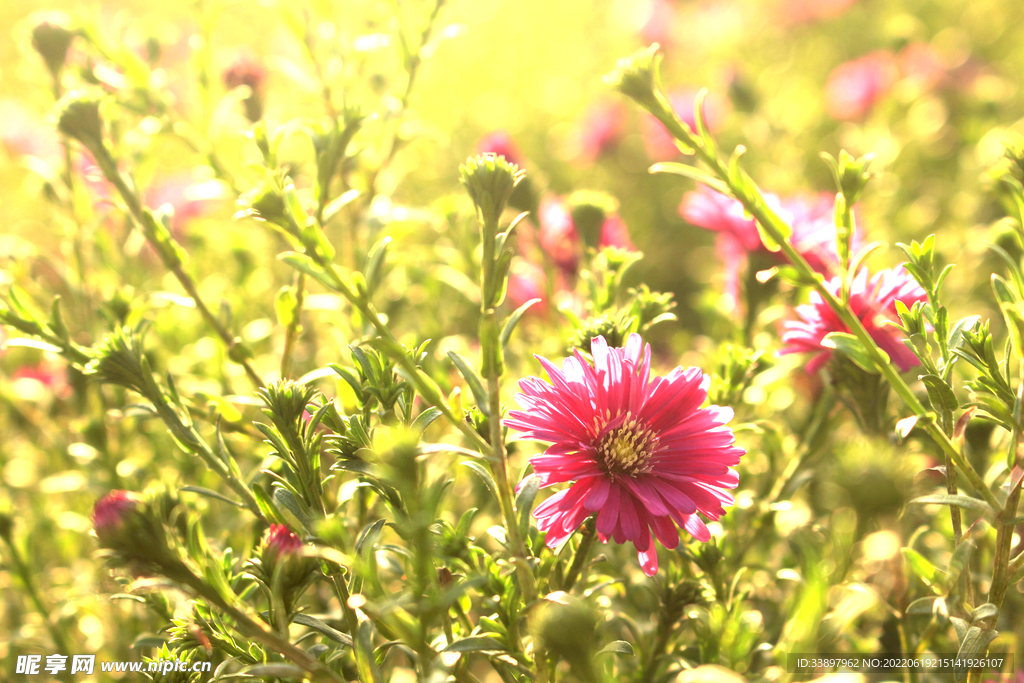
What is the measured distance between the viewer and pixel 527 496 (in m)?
0.61

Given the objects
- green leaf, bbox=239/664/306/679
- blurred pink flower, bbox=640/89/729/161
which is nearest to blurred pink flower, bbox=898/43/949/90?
blurred pink flower, bbox=640/89/729/161

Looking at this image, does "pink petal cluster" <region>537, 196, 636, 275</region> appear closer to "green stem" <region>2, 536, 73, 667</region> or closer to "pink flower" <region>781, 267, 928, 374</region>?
"pink flower" <region>781, 267, 928, 374</region>

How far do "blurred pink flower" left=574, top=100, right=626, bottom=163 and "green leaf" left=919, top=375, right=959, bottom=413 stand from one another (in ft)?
5.17

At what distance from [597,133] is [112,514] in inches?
72.0

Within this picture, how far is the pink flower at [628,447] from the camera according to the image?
627 millimetres

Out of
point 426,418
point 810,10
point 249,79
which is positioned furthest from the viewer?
point 810,10

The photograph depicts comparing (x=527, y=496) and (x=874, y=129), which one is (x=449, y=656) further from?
(x=874, y=129)

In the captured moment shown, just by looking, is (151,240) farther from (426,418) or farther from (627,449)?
(627,449)

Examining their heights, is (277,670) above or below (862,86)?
below

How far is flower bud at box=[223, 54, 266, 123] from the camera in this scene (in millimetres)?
1271

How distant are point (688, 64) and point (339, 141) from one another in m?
2.48

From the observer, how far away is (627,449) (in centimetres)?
68

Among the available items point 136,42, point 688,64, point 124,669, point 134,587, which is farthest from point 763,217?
point 688,64

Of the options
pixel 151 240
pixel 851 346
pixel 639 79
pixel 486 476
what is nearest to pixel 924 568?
pixel 851 346
